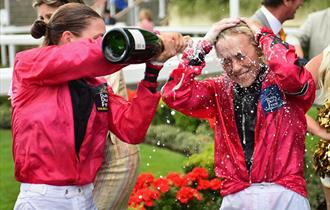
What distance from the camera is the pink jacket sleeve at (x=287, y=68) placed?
3359mm

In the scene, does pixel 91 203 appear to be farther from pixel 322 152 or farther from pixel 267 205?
pixel 322 152

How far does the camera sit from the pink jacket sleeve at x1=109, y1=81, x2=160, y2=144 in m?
3.19

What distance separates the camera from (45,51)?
3.03 meters

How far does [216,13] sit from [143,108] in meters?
10.3

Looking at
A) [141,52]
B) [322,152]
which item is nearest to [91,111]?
[141,52]

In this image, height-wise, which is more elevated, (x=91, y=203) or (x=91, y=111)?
(x=91, y=111)

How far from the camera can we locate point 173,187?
536 centimetres

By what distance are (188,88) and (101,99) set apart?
0.45 metres

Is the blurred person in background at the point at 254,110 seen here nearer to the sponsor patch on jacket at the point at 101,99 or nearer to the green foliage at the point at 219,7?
the sponsor patch on jacket at the point at 101,99

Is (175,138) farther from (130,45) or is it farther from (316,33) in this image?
(130,45)

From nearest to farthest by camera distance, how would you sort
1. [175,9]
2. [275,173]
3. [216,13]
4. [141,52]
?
[141,52]
[275,173]
[216,13]
[175,9]

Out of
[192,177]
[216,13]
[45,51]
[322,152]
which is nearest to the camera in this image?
[45,51]

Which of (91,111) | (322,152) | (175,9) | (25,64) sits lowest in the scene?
(175,9)

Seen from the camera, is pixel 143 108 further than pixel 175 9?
No
